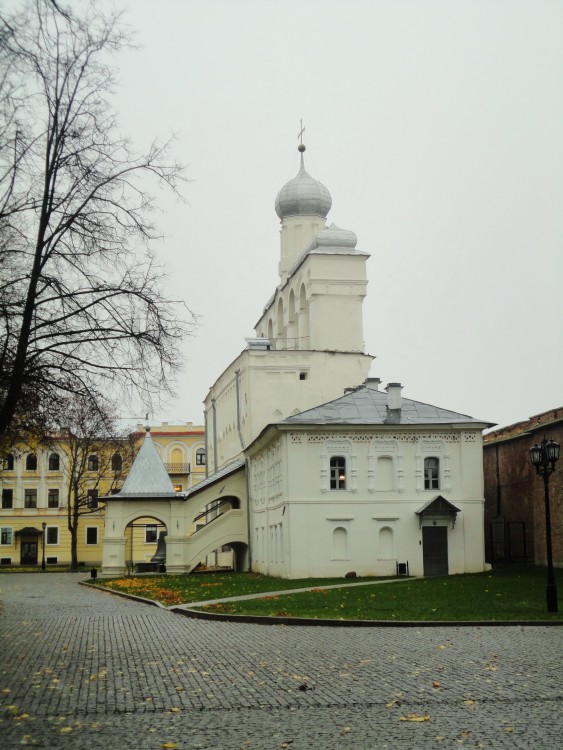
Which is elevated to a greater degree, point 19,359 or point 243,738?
point 19,359

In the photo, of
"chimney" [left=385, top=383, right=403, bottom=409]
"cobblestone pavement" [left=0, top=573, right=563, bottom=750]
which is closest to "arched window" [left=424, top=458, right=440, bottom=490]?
"chimney" [left=385, top=383, right=403, bottom=409]

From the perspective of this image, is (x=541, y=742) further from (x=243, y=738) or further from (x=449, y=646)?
(x=449, y=646)

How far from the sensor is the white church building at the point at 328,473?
41281 mm

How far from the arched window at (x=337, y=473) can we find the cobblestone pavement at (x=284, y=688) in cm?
2158

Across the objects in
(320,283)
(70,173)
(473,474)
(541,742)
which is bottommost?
(541,742)

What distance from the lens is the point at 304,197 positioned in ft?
211

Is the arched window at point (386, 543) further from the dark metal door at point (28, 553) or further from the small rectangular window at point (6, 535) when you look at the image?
the small rectangular window at point (6, 535)

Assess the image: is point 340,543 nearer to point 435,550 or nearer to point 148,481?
point 435,550

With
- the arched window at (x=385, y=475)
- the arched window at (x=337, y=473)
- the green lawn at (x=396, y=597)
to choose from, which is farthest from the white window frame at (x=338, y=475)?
the green lawn at (x=396, y=597)

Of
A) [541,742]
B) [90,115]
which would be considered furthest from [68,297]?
[541,742]

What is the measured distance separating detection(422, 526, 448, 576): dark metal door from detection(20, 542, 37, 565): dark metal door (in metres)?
48.5

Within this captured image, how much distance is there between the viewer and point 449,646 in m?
16.5

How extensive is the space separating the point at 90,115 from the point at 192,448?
2939 inches

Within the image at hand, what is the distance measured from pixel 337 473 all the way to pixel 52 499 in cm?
4794
